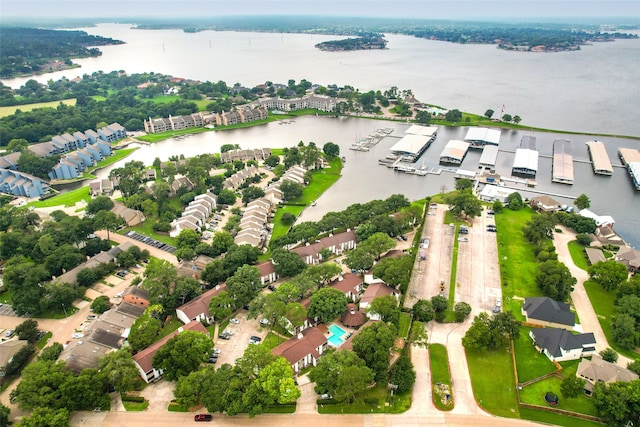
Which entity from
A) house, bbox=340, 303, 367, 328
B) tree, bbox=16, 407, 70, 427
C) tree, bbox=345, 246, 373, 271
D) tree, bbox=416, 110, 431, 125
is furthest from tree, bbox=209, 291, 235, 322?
tree, bbox=416, 110, 431, 125

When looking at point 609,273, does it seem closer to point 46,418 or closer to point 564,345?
point 564,345

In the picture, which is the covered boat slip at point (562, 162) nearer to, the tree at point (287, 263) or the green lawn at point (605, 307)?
the green lawn at point (605, 307)

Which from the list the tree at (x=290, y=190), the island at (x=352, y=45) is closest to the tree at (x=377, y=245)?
the tree at (x=290, y=190)

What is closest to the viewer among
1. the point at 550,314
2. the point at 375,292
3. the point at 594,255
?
the point at 550,314

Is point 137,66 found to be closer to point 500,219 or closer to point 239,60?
point 239,60

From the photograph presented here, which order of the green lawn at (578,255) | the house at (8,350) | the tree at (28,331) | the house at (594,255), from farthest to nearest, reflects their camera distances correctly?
the green lawn at (578,255), the house at (594,255), the tree at (28,331), the house at (8,350)

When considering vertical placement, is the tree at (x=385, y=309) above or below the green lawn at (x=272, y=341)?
above

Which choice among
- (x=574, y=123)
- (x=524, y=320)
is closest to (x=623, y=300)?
(x=524, y=320)

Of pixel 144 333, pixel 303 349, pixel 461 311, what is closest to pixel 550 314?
pixel 461 311
